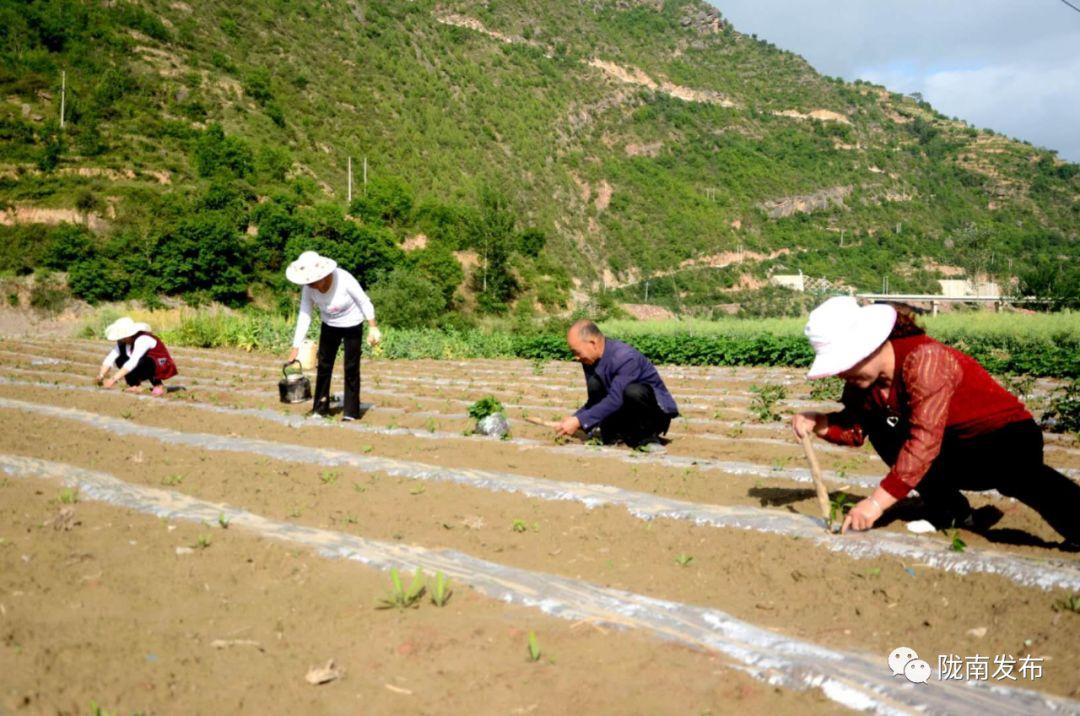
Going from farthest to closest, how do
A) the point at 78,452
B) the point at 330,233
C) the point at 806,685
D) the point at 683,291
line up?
1. the point at 683,291
2. the point at 330,233
3. the point at 78,452
4. the point at 806,685

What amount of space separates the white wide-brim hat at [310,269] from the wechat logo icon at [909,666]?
549 centimetres

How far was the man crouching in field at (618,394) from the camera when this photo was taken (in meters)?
6.04

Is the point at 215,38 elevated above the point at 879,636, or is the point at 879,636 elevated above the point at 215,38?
the point at 215,38

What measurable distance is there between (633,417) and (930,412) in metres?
Result: 3.01

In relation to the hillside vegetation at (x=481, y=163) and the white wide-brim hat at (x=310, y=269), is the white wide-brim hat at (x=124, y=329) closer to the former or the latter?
the white wide-brim hat at (x=310, y=269)

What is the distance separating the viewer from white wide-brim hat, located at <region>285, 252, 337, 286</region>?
7074 mm

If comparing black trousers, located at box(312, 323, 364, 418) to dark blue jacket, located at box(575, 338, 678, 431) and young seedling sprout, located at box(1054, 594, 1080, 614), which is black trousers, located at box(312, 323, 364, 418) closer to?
Result: dark blue jacket, located at box(575, 338, 678, 431)

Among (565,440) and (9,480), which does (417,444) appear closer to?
(565,440)

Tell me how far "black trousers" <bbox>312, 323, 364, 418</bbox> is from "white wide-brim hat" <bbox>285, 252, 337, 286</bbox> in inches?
22.1

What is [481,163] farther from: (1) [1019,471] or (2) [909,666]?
(2) [909,666]

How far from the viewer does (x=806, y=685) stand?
8.32 feet

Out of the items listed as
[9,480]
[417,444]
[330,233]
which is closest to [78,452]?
[9,480]

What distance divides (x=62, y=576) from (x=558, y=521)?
7.12 feet

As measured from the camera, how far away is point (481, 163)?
1983 inches
